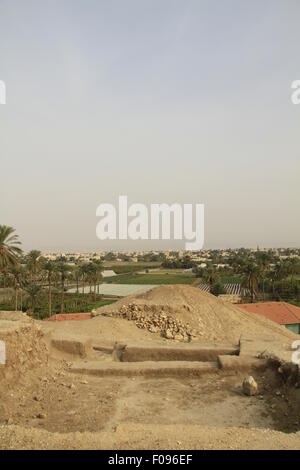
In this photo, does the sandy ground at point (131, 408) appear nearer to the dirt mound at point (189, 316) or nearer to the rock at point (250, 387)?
the rock at point (250, 387)

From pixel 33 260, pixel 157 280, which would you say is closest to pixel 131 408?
pixel 33 260

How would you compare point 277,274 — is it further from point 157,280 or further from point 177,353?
point 177,353

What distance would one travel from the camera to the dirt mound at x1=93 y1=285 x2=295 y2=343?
48.0ft

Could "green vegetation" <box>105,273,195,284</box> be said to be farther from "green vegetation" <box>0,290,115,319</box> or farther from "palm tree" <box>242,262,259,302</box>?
"palm tree" <box>242,262,259,302</box>

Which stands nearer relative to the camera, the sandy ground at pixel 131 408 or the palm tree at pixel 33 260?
the sandy ground at pixel 131 408

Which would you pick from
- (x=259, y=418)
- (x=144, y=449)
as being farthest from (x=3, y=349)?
(x=259, y=418)

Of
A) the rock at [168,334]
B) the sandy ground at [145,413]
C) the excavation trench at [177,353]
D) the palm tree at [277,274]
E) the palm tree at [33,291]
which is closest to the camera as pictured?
the sandy ground at [145,413]

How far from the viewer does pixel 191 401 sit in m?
6.66

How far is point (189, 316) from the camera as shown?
15.7 metres

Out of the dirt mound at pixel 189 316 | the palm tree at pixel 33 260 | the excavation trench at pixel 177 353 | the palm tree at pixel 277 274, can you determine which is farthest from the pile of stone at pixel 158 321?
the palm tree at pixel 277 274

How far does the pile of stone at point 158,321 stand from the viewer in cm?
1416
